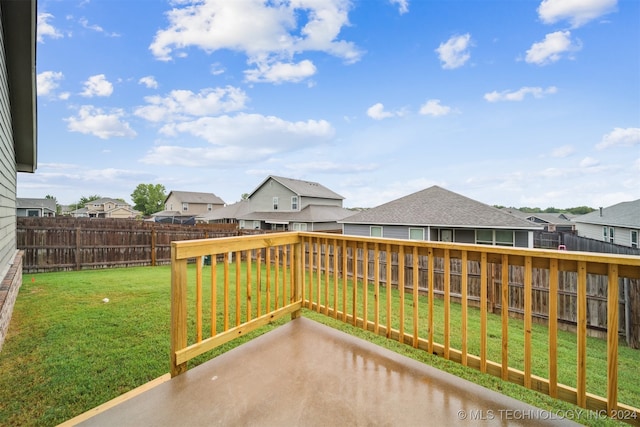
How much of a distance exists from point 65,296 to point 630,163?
21.4 meters

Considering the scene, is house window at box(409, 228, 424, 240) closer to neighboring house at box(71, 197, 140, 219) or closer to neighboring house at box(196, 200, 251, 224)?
neighboring house at box(196, 200, 251, 224)

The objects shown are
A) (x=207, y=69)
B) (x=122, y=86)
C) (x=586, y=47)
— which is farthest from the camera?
(x=122, y=86)

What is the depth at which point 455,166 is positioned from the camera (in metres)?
17.0

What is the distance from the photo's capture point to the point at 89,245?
863cm

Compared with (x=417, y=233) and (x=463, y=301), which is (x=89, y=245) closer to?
(x=463, y=301)

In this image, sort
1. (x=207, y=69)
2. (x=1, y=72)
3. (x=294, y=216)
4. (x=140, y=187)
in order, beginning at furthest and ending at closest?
(x=140, y=187), (x=294, y=216), (x=207, y=69), (x=1, y=72)

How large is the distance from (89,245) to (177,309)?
29.8ft

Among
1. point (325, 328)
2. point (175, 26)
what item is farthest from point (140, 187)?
point (325, 328)

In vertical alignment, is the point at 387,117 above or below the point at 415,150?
above

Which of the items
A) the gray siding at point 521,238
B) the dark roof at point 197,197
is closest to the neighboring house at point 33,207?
the dark roof at point 197,197

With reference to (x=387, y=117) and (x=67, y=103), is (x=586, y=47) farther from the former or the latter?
(x=67, y=103)

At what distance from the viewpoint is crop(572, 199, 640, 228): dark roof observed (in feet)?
45.5

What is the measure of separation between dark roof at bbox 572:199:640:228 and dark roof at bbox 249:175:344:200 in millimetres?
17916

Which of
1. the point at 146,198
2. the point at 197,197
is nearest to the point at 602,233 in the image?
the point at 197,197
